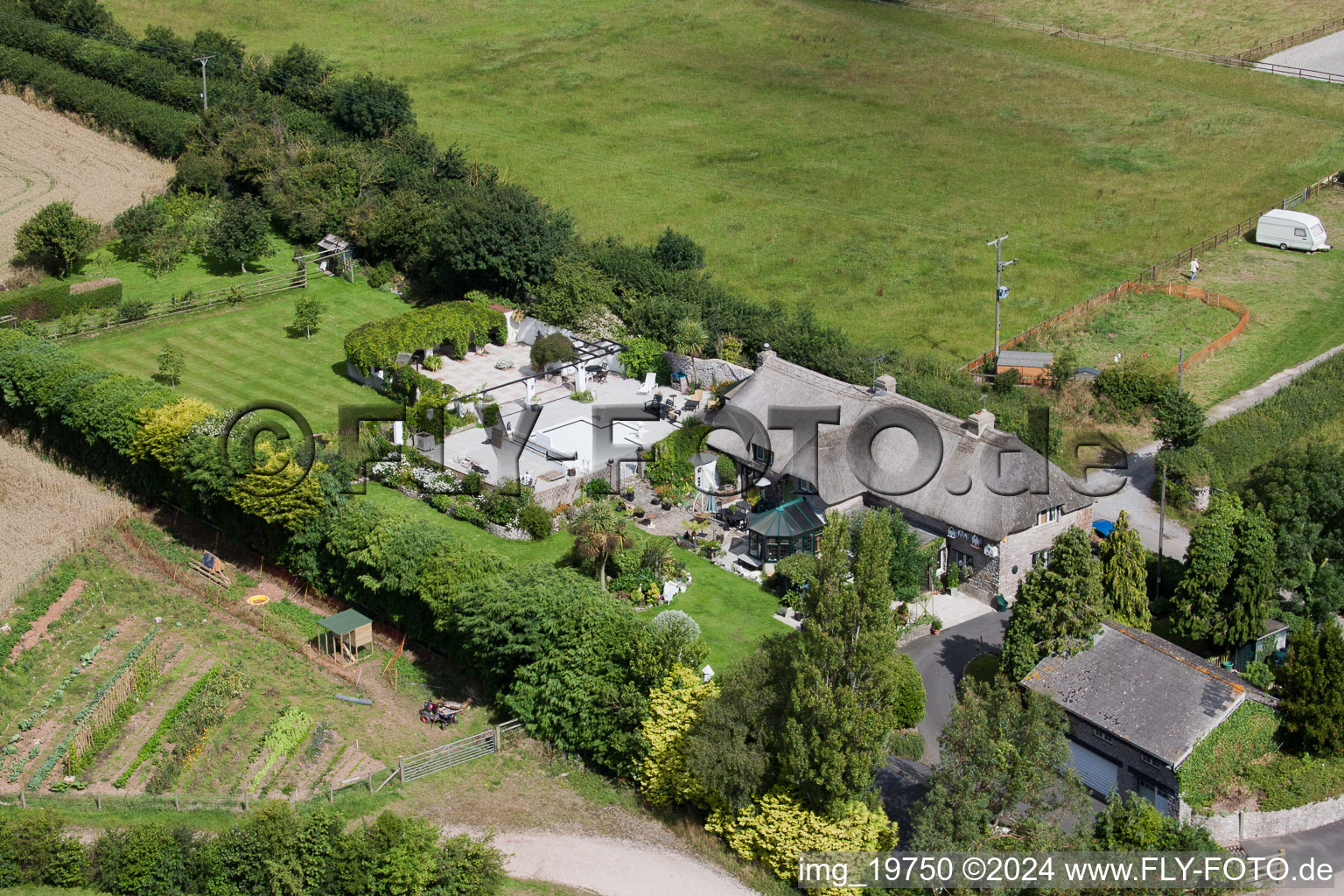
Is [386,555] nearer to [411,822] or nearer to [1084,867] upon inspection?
[411,822]

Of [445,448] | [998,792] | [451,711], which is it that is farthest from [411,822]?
[445,448]

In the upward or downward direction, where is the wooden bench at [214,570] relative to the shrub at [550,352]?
downward

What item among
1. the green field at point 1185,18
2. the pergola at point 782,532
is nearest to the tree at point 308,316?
the pergola at point 782,532

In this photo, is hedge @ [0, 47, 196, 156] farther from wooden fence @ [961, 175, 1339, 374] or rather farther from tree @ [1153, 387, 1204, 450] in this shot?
tree @ [1153, 387, 1204, 450]

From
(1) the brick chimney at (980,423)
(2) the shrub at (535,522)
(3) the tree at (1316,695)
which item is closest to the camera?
(3) the tree at (1316,695)

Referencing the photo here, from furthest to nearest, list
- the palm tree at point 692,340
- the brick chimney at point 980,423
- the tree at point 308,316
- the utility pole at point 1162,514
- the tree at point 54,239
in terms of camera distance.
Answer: the tree at point 54,239, the tree at point 308,316, the palm tree at point 692,340, the brick chimney at point 980,423, the utility pole at point 1162,514

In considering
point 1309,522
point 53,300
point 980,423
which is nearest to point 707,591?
point 980,423

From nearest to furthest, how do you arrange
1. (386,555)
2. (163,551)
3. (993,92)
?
(386,555) → (163,551) → (993,92)

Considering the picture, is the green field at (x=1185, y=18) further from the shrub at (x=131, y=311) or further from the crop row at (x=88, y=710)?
the crop row at (x=88, y=710)
